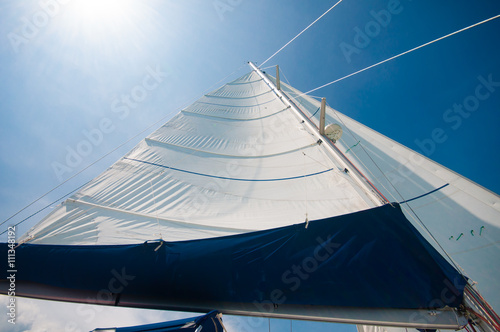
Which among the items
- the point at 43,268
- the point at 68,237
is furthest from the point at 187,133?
the point at 43,268

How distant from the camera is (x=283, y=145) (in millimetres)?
3430

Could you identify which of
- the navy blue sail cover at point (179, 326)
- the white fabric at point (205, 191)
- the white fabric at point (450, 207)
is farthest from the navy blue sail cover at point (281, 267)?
the white fabric at point (450, 207)

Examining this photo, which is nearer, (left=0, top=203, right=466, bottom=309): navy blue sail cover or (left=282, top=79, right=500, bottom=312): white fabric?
(left=0, top=203, right=466, bottom=309): navy blue sail cover

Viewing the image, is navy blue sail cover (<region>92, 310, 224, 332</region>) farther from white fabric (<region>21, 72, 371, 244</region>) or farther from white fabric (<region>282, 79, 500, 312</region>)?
white fabric (<region>282, 79, 500, 312</region>)

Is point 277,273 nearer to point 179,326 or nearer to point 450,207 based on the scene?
point 179,326

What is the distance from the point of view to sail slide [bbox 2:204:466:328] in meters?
1.11

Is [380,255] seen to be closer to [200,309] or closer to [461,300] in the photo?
[461,300]

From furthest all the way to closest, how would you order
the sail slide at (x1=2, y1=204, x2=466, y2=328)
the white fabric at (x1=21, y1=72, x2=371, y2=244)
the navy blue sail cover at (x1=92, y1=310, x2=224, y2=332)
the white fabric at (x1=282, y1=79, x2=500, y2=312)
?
the white fabric at (x1=21, y1=72, x2=371, y2=244)
the white fabric at (x1=282, y1=79, x2=500, y2=312)
the sail slide at (x1=2, y1=204, x2=466, y2=328)
the navy blue sail cover at (x1=92, y1=310, x2=224, y2=332)

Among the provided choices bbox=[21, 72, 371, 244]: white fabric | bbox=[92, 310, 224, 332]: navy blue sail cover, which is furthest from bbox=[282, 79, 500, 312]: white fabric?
bbox=[92, 310, 224, 332]: navy blue sail cover

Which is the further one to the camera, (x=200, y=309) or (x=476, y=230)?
(x=476, y=230)

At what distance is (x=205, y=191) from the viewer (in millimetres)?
2512

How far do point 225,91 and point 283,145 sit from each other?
15.3 feet

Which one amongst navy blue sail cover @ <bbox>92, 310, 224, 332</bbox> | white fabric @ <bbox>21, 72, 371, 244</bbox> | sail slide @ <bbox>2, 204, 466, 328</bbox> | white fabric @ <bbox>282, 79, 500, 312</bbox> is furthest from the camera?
white fabric @ <bbox>21, 72, 371, 244</bbox>

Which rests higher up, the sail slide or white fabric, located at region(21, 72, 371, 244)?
white fabric, located at region(21, 72, 371, 244)
